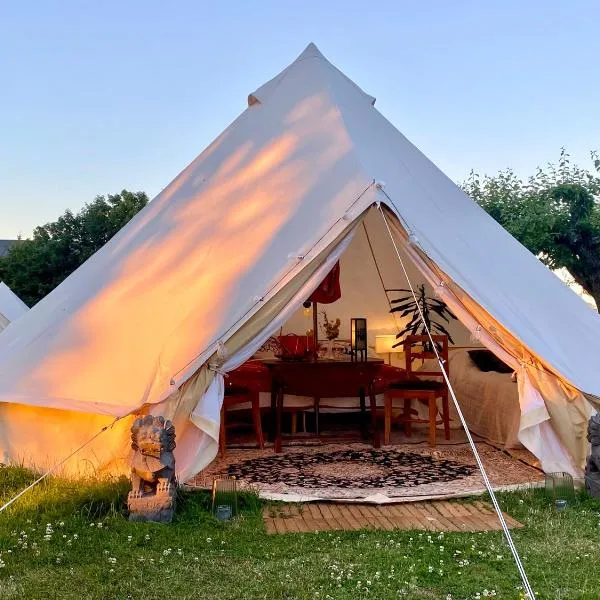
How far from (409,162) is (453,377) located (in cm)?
237

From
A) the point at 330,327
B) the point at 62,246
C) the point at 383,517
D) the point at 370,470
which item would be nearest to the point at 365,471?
the point at 370,470

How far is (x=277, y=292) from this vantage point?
3.97 metres

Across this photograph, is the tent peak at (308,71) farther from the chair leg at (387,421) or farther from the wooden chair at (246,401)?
the chair leg at (387,421)

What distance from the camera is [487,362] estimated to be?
656 cm

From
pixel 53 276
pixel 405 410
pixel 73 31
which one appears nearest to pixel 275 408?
pixel 405 410

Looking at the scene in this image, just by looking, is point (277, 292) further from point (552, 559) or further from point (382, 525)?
point (552, 559)

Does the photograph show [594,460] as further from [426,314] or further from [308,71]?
[308,71]

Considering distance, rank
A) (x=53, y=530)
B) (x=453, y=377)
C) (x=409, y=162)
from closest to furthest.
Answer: (x=53, y=530) → (x=409, y=162) → (x=453, y=377)

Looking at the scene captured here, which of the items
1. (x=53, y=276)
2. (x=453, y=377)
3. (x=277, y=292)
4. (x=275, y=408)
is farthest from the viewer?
(x=53, y=276)

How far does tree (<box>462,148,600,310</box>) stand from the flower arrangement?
610 cm

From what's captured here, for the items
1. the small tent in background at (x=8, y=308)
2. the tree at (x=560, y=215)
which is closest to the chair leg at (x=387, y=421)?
the small tent in background at (x=8, y=308)

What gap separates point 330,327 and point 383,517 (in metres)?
4.03

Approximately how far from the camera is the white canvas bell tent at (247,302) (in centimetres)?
393

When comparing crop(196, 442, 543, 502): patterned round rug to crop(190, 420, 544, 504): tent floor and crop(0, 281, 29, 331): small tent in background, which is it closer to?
crop(190, 420, 544, 504): tent floor
